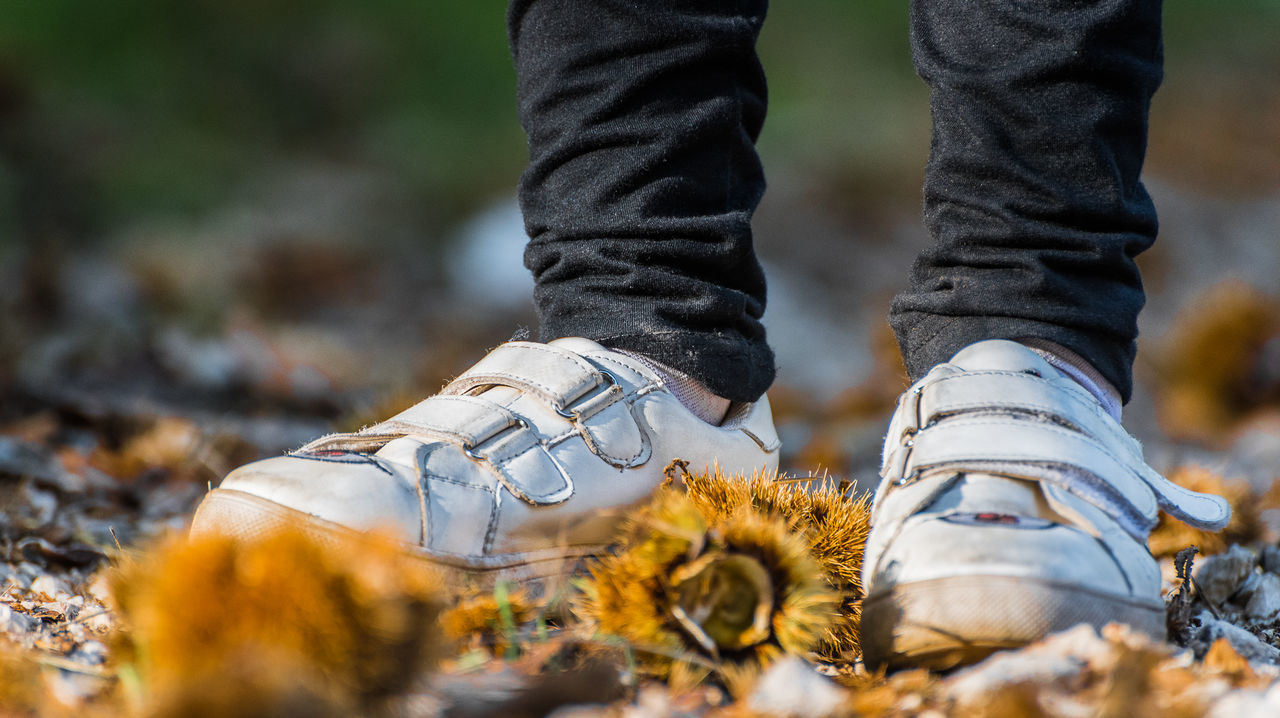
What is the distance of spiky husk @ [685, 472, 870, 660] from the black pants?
0.78ft

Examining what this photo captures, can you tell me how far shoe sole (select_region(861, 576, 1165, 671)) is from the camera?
0.75 meters

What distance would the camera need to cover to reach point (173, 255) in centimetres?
463

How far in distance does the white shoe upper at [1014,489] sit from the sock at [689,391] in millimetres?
264

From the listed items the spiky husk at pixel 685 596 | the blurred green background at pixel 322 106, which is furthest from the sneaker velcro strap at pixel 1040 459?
the blurred green background at pixel 322 106

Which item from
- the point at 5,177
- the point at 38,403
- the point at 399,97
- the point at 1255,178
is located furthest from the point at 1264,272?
the point at 5,177

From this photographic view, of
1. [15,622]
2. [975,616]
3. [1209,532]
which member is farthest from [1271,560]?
[15,622]

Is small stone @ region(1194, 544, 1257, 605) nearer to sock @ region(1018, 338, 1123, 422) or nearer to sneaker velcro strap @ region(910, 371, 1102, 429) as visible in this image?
sock @ region(1018, 338, 1123, 422)

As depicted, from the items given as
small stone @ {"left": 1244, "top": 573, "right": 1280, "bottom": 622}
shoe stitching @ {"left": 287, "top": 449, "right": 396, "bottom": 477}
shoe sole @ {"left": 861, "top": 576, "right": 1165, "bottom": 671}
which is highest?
shoe stitching @ {"left": 287, "top": 449, "right": 396, "bottom": 477}

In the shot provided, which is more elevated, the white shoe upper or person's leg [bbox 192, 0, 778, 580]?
person's leg [bbox 192, 0, 778, 580]

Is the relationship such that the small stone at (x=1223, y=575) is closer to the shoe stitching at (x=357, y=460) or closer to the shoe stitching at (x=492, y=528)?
the shoe stitching at (x=492, y=528)

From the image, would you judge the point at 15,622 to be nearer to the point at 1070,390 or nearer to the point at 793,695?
the point at 793,695

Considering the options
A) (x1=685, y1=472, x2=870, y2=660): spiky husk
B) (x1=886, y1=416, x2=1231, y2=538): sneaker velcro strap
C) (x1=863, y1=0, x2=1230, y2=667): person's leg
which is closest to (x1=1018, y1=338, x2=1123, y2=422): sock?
(x1=863, y1=0, x2=1230, y2=667): person's leg

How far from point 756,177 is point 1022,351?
0.47 meters

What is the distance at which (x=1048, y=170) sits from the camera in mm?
1066
